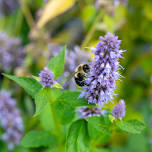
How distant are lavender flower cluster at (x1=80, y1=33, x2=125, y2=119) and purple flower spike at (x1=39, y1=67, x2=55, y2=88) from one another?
0.33ft

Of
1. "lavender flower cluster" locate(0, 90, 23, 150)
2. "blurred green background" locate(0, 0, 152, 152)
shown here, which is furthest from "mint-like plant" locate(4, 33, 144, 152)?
"blurred green background" locate(0, 0, 152, 152)

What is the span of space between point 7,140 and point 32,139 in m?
0.42

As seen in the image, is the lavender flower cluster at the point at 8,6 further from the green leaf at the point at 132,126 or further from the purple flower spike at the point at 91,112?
the green leaf at the point at 132,126

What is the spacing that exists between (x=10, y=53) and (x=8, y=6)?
449 mm

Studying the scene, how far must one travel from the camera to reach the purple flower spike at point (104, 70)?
2.00 ft

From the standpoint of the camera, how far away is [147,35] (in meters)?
1.64

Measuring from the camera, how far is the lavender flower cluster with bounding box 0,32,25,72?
151cm

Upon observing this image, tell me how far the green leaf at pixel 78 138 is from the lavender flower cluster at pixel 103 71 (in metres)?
0.10

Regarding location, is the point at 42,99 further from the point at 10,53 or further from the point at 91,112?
the point at 10,53

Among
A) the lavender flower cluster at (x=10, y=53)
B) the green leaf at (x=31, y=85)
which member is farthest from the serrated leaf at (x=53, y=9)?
the green leaf at (x=31, y=85)

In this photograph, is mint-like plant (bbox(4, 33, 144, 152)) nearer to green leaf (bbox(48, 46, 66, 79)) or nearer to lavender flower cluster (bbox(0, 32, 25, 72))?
green leaf (bbox(48, 46, 66, 79))

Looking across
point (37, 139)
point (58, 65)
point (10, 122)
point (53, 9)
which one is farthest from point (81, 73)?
point (53, 9)

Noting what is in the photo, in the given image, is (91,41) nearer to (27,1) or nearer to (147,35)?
(147,35)

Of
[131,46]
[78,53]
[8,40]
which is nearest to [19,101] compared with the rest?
[8,40]
